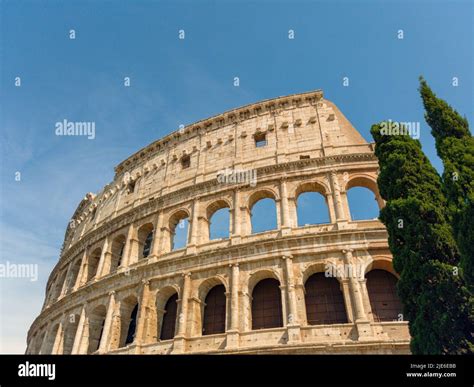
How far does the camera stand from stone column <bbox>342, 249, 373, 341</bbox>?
1207cm

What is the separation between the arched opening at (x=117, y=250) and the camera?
808 inches

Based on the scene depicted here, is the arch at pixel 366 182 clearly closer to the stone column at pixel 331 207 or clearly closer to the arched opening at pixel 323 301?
the stone column at pixel 331 207

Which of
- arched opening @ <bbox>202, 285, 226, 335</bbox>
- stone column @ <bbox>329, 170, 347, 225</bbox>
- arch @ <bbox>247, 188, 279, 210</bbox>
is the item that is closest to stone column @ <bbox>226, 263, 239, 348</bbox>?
arched opening @ <bbox>202, 285, 226, 335</bbox>

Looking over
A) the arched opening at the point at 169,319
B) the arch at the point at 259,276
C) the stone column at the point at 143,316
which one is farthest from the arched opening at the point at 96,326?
the arch at the point at 259,276

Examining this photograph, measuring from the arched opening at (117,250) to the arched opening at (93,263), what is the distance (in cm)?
185

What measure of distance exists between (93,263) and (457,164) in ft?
69.5

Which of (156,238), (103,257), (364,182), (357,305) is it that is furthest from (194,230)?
(364,182)

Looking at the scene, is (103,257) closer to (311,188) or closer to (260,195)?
(260,195)

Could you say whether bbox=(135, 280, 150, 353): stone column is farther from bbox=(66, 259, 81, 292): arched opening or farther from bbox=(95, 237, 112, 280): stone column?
bbox=(66, 259, 81, 292): arched opening

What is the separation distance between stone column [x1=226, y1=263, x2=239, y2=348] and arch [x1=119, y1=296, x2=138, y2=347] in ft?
18.9

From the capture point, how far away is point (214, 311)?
15.3 meters

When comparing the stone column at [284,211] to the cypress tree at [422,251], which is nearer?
the cypress tree at [422,251]

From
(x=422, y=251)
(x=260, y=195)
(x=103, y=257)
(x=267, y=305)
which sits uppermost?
(x=260, y=195)
